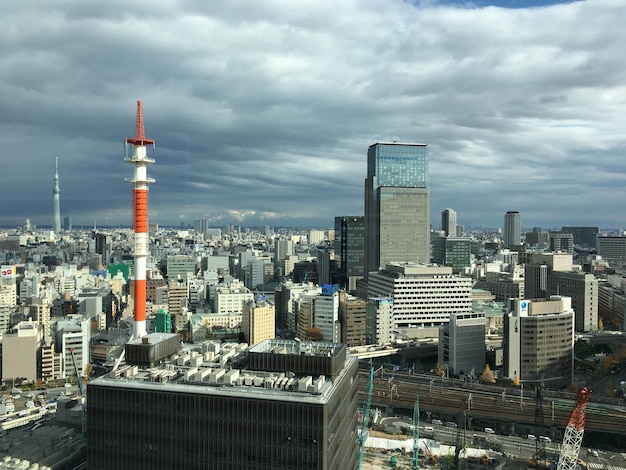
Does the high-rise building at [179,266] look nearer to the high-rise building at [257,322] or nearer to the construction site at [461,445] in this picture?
the high-rise building at [257,322]

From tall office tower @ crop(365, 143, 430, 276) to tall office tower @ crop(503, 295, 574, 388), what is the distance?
20.2 m

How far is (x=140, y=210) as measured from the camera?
65.5 feet

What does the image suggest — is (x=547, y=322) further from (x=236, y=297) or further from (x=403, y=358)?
(x=236, y=297)

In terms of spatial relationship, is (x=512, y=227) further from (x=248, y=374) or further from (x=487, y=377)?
(x=248, y=374)

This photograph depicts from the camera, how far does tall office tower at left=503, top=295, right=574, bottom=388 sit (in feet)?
74.7

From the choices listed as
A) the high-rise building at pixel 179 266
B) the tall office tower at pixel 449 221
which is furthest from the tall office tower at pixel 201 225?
the high-rise building at pixel 179 266

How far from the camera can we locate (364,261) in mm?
47125

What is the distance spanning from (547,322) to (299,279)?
3366 cm

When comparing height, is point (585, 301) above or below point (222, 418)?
below

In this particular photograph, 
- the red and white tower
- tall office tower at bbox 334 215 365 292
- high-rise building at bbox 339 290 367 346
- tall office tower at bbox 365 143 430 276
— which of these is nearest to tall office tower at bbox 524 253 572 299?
tall office tower at bbox 365 143 430 276

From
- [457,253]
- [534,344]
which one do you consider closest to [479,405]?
[534,344]

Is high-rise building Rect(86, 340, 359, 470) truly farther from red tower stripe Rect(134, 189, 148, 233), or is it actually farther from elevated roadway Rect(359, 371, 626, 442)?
elevated roadway Rect(359, 371, 626, 442)

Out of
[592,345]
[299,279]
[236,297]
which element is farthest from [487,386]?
[299,279]

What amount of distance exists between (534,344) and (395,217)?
21519 mm
